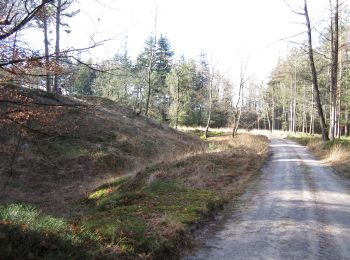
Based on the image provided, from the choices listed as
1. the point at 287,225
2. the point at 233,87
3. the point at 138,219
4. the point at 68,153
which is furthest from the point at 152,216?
the point at 233,87

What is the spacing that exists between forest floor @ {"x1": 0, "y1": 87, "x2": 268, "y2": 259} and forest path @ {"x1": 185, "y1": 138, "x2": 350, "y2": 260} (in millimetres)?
600

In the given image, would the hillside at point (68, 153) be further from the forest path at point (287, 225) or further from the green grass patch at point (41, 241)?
the forest path at point (287, 225)

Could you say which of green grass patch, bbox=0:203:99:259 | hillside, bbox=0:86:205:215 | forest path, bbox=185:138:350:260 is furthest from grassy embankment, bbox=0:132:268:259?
hillside, bbox=0:86:205:215

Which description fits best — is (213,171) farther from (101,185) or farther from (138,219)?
(138,219)

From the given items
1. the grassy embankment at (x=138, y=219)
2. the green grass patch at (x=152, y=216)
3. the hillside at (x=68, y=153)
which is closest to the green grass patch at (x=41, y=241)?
the grassy embankment at (x=138, y=219)

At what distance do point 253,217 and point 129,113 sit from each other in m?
23.9

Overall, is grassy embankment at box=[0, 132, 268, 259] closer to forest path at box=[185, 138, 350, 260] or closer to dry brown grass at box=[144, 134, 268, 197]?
dry brown grass at box=[144, 134, 268, 197]

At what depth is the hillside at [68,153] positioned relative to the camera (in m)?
14.3

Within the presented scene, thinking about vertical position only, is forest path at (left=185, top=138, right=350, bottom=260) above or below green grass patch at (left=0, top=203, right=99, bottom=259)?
below

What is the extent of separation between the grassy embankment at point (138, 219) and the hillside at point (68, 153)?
8.43 feet

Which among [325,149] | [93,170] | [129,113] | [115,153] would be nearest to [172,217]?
[93,170]

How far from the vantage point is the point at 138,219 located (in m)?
7.06

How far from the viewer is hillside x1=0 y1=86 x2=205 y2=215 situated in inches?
564

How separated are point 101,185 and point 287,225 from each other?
9189 millimetres
